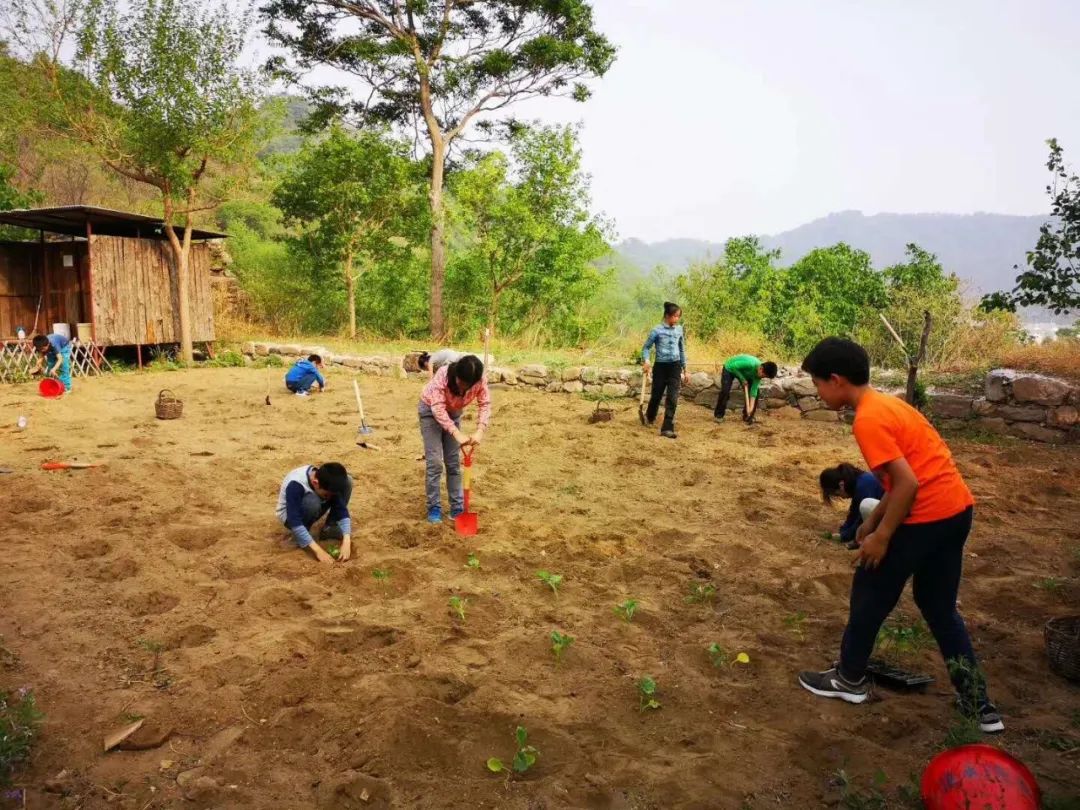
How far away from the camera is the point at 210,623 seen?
379 cm

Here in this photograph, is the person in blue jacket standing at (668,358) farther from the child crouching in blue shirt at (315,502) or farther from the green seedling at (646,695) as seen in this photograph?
the green seedling at (646,695)

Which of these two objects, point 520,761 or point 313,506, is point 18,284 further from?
point 520,761

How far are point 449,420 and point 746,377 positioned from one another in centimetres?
584

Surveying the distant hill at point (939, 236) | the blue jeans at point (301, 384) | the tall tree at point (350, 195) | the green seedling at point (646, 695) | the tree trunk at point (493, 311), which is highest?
the distant hill at point (939, 236)

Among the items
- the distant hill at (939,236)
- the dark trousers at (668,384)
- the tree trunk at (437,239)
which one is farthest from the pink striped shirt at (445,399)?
the distant hill at (939,236)

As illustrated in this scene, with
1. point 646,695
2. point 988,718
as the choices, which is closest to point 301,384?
point 646,695

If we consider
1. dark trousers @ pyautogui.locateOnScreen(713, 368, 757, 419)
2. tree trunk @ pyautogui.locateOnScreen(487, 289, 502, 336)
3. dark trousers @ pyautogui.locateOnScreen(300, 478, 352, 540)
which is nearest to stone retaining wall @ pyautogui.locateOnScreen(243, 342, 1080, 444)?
dark trousers @ pyautogui.locateOnScreen(713, 368, 757, 419)

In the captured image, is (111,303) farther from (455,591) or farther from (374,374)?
(455,591)

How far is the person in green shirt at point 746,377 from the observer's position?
966 centimetres

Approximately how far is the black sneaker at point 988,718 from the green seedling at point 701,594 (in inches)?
60.5

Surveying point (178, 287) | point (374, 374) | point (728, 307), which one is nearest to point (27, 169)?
point (178, 287)

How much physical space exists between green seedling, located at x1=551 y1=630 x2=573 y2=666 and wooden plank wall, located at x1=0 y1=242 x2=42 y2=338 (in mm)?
14490

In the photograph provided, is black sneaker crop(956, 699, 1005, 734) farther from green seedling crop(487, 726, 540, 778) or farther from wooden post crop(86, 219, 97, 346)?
wooden post crop(86, 219, 97, 346)

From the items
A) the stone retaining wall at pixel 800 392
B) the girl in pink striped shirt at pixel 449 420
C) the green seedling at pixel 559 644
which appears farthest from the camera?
the stone retaining wall at pixel 800 392
